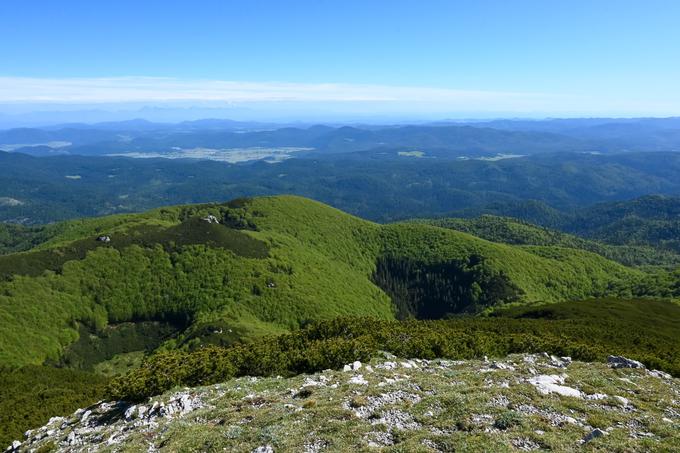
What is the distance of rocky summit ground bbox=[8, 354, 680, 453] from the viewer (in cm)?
2017

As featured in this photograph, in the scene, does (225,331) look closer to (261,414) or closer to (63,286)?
(63,286)

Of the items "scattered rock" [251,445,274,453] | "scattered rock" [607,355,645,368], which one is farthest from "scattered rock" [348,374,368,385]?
"scattered rock" [607,355,645,368]

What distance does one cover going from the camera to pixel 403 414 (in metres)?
23.5

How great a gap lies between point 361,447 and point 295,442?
3483mm

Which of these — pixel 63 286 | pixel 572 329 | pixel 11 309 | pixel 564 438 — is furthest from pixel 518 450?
pixel 63 286

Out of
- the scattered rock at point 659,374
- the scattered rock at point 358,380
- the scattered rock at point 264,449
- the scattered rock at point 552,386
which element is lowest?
the scattered rock at point 659,374

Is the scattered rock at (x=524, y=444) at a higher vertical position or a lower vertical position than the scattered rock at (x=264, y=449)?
higher

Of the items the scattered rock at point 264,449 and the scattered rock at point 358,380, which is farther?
the scattered rock at point 358,380

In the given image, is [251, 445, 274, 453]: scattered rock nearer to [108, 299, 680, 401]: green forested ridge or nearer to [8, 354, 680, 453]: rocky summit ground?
[8, 354, 680, 453]: rocky summit ground

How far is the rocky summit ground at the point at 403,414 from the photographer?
66.2 ft

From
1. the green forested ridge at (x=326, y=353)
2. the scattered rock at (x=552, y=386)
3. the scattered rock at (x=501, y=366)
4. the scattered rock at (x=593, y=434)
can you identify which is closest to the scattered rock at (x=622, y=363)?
the green forested ridge at (x=326, y=353)

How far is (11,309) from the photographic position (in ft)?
440

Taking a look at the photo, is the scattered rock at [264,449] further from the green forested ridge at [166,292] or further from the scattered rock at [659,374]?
the green forested ridge at [166,292]

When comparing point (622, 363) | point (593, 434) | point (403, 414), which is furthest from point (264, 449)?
point (622, 363)
